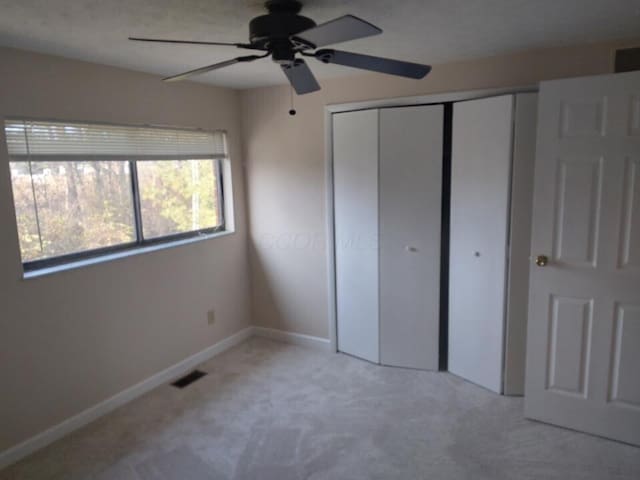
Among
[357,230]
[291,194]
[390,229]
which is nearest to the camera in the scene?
[390,229]

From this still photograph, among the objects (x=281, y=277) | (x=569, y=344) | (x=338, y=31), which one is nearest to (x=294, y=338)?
(x=281, y=277)

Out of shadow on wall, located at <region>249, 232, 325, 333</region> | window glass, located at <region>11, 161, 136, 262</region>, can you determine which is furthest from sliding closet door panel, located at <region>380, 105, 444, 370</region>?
window glass, located at <region>11, 161, 136, 262</region>

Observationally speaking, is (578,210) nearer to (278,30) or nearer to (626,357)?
(626,357)

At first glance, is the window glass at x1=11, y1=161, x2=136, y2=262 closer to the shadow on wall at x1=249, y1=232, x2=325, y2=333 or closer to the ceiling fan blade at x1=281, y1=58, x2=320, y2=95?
the shadow on wall at x1=249, y1=232, x2=325, y2=333

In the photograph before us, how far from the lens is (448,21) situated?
80.5 inches

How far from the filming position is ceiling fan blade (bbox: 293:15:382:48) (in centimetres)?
136

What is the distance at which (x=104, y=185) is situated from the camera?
286 cm

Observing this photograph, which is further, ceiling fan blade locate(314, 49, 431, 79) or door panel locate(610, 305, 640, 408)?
door panel locate(610, 305, 640, 408)

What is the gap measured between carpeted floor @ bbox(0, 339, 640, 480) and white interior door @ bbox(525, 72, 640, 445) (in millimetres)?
239

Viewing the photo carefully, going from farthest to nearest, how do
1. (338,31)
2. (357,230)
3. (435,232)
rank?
(357,230) < (435,232) < (338,31)

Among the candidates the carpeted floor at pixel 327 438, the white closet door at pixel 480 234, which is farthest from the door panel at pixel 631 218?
the carpeted floor at pixel 327 438

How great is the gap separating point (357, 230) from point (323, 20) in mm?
1707

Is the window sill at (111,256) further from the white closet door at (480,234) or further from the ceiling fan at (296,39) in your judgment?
the white closet door at (480,234)

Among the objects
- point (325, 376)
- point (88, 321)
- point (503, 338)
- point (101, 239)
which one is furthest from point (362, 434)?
point (101, 239)
